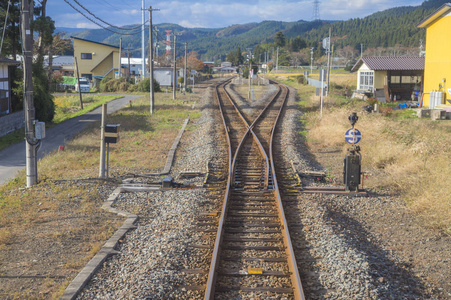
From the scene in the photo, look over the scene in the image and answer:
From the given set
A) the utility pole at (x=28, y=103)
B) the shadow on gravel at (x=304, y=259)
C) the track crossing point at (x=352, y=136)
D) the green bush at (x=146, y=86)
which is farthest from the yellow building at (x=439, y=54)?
the green bush at (x=146, y=86)

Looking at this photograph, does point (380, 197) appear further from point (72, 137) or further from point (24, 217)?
point (72, 137)

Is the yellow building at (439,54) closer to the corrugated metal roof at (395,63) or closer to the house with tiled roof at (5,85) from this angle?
the corrugated metal roof at (395,63)

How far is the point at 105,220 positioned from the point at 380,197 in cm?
595

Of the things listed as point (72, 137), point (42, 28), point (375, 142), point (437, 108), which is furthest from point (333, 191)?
point (42, 28)

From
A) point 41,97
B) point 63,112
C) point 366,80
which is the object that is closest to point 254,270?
point 41,97

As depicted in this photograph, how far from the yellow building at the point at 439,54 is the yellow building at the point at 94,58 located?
51.0m

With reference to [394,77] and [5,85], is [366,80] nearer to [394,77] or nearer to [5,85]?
[394,77]

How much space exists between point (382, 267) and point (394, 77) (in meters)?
33.6

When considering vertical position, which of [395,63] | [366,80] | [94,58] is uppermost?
[94,58]

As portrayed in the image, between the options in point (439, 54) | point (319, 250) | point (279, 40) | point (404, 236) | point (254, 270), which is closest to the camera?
point (254, 270)

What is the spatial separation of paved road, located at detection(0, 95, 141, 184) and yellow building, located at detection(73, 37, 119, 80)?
42530 millimetres

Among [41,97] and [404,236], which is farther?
[41,97]

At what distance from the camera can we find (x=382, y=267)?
21.8 feet

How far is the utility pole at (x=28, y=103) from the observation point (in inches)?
451
